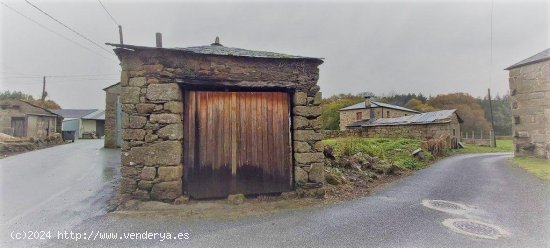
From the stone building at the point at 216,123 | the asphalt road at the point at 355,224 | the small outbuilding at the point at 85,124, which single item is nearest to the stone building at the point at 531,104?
the asphalt road at the point at 355,224

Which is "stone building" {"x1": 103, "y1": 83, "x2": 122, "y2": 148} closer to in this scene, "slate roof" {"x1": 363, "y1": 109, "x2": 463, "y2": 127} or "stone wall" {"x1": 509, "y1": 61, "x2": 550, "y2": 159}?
"stone wall" {"x1": 509, "y1": 61, "x2": 550, "y2": 159}

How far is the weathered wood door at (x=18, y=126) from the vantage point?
22094 millimetres

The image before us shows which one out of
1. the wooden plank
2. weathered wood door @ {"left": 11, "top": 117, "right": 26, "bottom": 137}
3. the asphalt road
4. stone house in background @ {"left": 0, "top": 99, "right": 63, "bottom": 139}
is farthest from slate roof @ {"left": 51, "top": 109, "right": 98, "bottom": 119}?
the wooden plank

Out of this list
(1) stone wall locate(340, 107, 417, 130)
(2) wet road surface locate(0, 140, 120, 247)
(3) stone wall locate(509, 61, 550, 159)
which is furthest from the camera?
(1) stone wall locate(340, 107, 417, 130)

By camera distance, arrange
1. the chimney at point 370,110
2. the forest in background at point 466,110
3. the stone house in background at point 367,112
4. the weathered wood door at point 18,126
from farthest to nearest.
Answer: the forest in background at point 466,110, the stone house in background at point 367,112, the chimney at point 370,110, the weathered wood door at point 18,126

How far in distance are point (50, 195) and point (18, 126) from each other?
23735 millimetres

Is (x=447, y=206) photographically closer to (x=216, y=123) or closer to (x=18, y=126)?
(x=216, y=123)

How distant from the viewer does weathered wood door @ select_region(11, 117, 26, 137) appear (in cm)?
2209

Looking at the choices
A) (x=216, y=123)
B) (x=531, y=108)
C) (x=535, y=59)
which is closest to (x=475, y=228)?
(x=216, y=123)

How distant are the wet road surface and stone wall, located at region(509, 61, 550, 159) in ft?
59.5

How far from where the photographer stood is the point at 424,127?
74.0ft

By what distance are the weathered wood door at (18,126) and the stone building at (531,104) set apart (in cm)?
3592

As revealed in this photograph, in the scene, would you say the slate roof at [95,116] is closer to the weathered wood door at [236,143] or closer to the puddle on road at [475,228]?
the weathered wood door at [236,143]

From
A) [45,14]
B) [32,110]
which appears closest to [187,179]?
[45,14]
